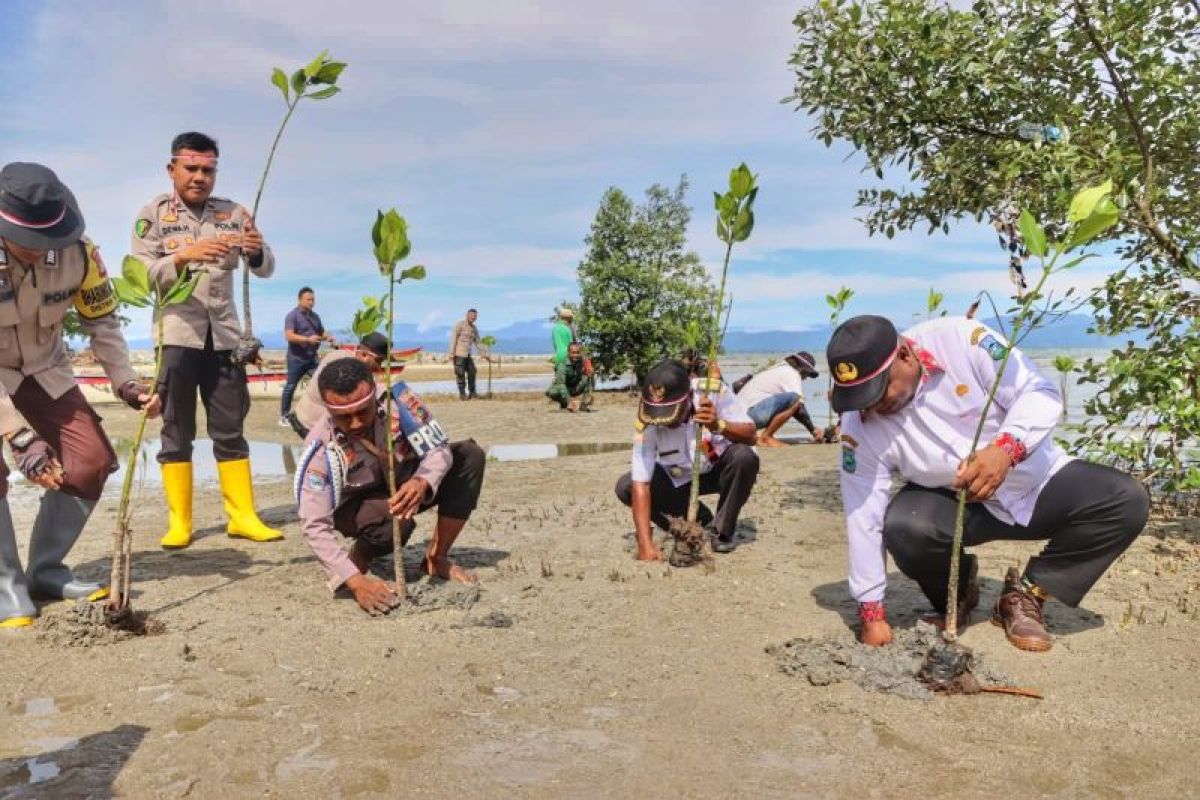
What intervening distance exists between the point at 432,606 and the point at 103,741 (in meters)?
1.60

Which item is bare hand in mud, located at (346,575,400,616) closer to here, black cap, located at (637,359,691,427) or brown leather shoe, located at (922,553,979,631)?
black cap, located at (637,359,691,427)

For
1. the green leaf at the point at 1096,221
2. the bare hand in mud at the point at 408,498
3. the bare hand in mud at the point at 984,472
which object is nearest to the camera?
the green leaf at the point at 1096,221

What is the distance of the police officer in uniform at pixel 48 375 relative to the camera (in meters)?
3.75

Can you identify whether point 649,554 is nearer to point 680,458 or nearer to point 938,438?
point 680,458

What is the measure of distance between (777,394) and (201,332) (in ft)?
22.4

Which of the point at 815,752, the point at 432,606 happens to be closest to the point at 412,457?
the point at 432,606

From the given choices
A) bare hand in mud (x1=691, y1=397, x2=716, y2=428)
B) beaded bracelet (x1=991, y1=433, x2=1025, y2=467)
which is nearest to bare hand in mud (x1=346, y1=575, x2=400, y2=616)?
bare hand in mud (x1=691, y1=397, x2=716, y2=428)

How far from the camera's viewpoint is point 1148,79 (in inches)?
201

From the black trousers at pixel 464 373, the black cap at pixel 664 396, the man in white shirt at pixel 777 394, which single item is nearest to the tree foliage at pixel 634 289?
the black trousers at pixel 464 373

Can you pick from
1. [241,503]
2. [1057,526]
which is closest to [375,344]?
[241,503]

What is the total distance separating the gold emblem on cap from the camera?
11.3ft

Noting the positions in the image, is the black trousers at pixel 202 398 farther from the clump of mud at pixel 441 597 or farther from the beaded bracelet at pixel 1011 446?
the beaded bracelet at pixel 1011 446

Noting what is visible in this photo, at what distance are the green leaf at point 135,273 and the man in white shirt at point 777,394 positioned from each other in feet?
24.6

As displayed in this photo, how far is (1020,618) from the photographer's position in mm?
3842
